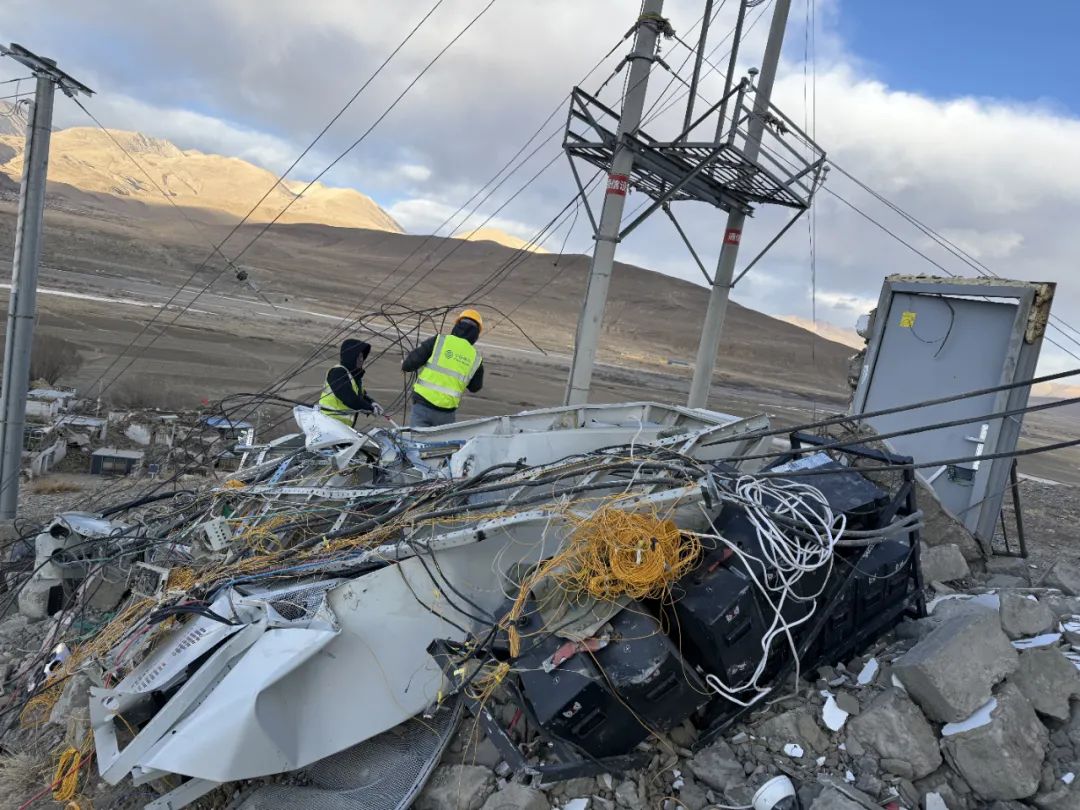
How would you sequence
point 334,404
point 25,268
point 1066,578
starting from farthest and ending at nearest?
point 25,268 → point 334,404 → point 1066,578

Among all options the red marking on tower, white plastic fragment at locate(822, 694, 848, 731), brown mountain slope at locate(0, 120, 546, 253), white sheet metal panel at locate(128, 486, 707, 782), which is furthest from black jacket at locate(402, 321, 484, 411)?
brown mountain slope at locate(0, 120, 546, 253)

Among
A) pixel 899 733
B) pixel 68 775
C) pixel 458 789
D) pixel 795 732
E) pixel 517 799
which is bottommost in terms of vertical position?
pixel 68 775

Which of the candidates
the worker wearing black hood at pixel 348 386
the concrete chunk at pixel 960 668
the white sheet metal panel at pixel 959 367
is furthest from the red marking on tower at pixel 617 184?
the concrete chunk at pixel 960 668

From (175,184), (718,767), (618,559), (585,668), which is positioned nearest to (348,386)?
(618,559)

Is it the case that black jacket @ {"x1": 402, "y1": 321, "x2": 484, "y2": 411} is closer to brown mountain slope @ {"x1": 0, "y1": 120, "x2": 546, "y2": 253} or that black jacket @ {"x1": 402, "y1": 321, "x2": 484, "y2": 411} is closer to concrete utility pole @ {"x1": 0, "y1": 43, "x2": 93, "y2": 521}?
concrete utility pole @ {"x1": 0, "y1": 43, "x2": 93, "y2": 521}

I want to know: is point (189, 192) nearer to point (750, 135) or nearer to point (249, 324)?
point (249, 324)

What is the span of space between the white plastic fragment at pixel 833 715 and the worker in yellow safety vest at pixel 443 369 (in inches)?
152

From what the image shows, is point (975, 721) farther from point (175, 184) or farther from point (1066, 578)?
point (175, 184)

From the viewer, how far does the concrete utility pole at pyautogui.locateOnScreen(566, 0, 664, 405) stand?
7855 mm

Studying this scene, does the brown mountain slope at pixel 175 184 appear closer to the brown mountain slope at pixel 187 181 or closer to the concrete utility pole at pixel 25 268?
the brown mountain slope at pixel 187 181

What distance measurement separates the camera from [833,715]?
3.18m

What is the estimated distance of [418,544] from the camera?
3.51 meters

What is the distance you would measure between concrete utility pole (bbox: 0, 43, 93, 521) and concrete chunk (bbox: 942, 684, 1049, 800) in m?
8.56

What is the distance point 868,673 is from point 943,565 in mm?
1741
